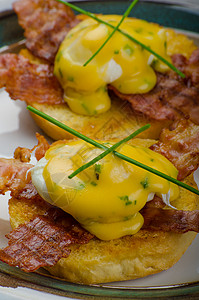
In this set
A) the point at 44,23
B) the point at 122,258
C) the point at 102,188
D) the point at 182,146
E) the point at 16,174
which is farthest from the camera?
the point at 44,23

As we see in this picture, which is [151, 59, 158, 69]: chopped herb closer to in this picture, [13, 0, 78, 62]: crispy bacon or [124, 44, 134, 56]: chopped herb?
[124, 44, 134, 56]: chopped herb

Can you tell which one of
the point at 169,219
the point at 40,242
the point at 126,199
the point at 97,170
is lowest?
the point at 169,219

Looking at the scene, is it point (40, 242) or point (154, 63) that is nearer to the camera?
point (40, 242)

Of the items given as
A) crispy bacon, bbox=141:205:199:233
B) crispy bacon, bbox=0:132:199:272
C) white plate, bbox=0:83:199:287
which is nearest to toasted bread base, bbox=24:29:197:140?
white plate, bbox=0:83:199:287

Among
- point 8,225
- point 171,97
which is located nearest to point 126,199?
point 8,225

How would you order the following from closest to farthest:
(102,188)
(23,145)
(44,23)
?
(102,188) < (23,145) < (44,23)

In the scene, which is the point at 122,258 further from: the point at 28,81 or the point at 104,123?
the point at 28,81

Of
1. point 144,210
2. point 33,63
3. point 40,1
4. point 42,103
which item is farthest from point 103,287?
point 40,1
